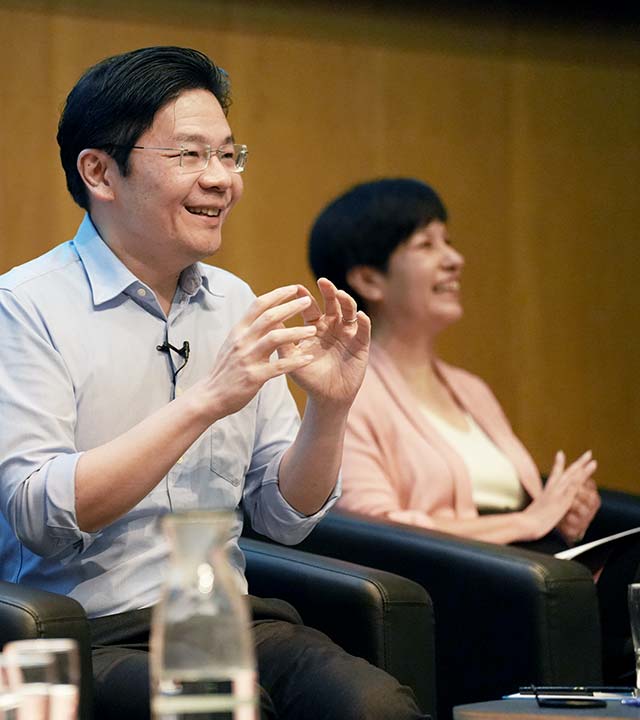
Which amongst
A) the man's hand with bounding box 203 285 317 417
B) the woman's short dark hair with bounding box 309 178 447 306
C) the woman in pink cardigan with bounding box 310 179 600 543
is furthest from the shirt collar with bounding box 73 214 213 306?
the woman's short dark hair with bounding box 309 178 447 306

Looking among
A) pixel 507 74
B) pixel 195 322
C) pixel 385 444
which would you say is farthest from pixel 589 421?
pixel 195 322

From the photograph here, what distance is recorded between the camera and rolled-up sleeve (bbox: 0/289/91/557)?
210cm

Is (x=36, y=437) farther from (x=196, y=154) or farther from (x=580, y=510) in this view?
(x=580, y=510)

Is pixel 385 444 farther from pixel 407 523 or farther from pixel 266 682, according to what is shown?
pixel 266 682

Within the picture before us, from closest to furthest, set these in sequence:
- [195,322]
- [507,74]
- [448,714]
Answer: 1. [195,322]
2. [448,714]
3. [507,74]

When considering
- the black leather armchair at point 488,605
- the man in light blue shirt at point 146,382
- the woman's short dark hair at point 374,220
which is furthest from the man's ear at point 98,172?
the woman's short dark hair at point 374,220

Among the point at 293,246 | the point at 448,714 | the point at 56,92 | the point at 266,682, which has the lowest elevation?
the point at 448,714

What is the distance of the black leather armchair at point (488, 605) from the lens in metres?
2.55

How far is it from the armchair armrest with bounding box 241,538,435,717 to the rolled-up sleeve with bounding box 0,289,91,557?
49 cm

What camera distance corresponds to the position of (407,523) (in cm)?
301

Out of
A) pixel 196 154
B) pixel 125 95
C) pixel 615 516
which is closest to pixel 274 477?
pixel 196 154

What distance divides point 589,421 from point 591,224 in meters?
0.71

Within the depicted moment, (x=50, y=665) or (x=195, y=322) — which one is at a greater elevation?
(x=195, y=322)

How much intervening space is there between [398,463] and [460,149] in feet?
5.42
